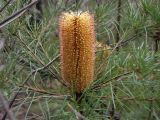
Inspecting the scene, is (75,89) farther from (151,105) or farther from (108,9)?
(108,9)

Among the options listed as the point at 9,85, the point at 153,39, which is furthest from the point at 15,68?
the point at 153,39

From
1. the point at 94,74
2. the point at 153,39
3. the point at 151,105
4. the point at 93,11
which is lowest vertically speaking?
the point at 151,105

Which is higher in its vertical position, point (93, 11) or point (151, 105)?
point (93, 11)

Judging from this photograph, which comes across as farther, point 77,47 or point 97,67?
point 97,67
